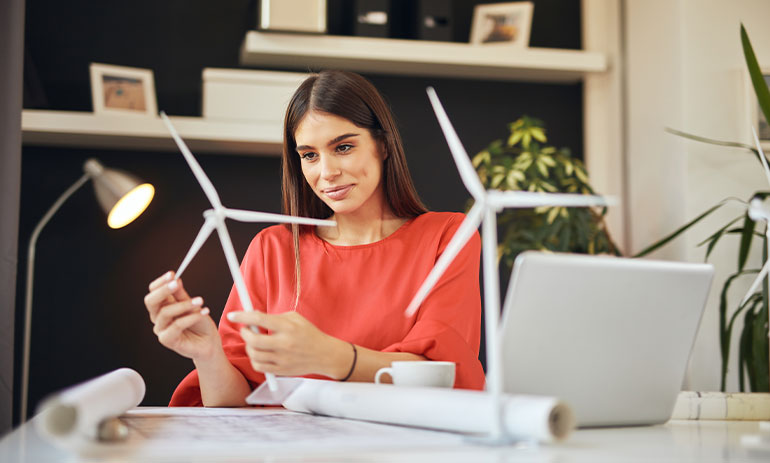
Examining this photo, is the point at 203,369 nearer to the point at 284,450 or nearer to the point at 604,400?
the point at 284,450

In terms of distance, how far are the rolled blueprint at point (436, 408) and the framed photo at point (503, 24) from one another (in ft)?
8.15

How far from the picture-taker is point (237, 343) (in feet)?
5.76

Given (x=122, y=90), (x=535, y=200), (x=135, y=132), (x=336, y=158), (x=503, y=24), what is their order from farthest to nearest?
(x=503, y=24), (x=122, y=90), (x=135, y=132), (x=336, y=158), (x=535, y=200)

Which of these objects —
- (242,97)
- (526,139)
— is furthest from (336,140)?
(526,139)

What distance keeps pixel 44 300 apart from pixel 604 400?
274 centimetres

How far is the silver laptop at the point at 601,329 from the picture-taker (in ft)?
3.16

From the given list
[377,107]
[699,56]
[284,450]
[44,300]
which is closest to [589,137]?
[699,56]

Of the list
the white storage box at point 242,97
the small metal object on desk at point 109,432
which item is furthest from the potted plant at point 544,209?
the small metal object on desk at point 109,432

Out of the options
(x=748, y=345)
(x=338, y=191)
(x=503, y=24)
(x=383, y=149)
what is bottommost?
(x=748, y=345)

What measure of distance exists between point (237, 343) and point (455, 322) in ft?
1.59

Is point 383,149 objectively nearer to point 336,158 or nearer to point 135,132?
point 336,158

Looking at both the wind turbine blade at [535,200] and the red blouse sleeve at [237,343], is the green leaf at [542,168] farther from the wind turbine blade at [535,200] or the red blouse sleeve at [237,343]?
the wind turbine blade at [535,200]

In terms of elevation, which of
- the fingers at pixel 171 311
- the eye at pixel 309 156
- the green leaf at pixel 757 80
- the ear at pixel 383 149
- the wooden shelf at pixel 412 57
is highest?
the wooden shelf at pixel 412 57

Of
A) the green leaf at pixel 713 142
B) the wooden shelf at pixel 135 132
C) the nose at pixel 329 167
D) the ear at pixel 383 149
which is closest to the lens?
the nose at pixel 329 167
